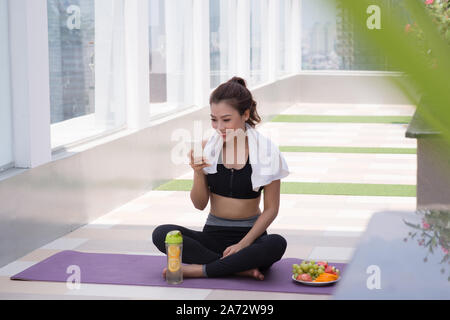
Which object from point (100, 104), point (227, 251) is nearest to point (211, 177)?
point (227, 251)

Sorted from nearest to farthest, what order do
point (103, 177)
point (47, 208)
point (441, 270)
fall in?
1. point (441, 270)
2. point (47, 208)
3. point (103, 177)

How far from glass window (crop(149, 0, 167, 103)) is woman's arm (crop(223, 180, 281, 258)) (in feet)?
11.1

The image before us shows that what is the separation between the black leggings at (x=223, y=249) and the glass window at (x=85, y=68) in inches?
64.4

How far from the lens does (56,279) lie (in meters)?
3.99

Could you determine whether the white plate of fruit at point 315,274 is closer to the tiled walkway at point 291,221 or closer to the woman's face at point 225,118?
the tiled walkway at point 291,221

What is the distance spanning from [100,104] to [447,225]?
17.9ft

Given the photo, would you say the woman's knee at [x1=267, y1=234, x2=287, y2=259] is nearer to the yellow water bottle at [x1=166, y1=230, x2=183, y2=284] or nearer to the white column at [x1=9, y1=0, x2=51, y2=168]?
the yellow water bottle at [x1=166, y1=230, x2=183, y2=284]

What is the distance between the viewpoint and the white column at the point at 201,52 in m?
8.41

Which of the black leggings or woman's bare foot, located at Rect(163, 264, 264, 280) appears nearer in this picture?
the black leggings

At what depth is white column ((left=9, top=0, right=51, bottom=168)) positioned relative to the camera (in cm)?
442

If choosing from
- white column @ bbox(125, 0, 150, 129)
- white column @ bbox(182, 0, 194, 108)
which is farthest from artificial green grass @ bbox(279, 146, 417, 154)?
white column @ bbox(125, 0, 150, 129)

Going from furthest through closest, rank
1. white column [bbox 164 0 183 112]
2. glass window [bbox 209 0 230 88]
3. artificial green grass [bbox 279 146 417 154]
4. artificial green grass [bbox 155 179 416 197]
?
1. glass window [bbox 209 0 230 88]
2. artificial green grass [bbox 279 146 417 154]
3. white column [bbox 164 0 183 112]
4. artificial green grass [bbox 155 179 416 197]

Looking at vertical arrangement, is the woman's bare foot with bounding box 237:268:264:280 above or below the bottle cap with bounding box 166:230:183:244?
below
